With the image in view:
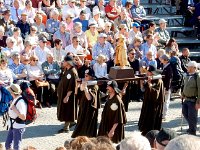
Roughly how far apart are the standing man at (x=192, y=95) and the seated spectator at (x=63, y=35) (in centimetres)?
511

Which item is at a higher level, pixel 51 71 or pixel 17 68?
pixel 17 68

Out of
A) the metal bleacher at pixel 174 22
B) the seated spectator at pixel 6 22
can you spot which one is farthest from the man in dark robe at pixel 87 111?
the metal bleacher at pixel 174 22

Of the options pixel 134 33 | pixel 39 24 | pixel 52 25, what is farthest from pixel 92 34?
pixel 39 24

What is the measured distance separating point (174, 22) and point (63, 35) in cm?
657

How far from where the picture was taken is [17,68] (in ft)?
45.6

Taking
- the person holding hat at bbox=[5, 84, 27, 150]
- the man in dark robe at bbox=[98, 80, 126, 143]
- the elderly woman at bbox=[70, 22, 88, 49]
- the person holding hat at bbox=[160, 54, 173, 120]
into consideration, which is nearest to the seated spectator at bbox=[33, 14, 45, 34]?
the elderly woman at bbox=[70, 22, 88, 49]

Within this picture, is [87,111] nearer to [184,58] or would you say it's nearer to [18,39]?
[18,39]

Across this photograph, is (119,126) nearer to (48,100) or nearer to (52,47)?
(48,100)

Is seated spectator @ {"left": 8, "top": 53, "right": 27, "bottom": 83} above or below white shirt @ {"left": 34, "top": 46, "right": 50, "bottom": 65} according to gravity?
below

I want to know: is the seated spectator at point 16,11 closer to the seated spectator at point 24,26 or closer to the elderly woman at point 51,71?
the seated spectator at point 24,26

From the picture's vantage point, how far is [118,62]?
13578mm

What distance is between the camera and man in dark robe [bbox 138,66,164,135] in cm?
1167

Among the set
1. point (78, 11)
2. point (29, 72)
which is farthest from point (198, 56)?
point (29, 72)

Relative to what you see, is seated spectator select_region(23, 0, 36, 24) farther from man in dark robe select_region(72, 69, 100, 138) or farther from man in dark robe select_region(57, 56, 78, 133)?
man in dark robe select_region(72, 69, 100, 138)
